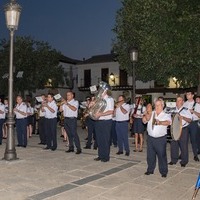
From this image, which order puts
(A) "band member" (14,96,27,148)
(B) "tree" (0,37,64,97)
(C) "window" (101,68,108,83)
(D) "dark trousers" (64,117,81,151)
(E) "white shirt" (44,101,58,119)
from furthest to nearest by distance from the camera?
(C) "window" (101,68,108,83)
(B) "tree" (0,37,64,97)
(A) "band member" (14,96,27,148)
(E) "white shirt" (44,101,58,119)
(D) "dark trousers" (64,117,81,151)

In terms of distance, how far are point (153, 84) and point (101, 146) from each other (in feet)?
101

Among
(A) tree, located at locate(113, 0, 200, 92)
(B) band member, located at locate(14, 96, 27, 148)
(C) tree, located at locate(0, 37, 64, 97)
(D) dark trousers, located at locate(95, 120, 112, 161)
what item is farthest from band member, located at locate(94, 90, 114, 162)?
(C) tree, located at locate(0, 37, 64, 97)

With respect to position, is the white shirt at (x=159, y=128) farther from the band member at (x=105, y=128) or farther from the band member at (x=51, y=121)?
the band member at (x=51, y=121)

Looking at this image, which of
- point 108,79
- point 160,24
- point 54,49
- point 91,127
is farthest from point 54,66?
point 91,127

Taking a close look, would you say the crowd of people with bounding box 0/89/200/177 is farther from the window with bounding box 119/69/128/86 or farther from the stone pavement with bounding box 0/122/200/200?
the window with bounding box 119/69/128/86

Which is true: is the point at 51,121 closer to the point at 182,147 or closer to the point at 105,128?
the point at 105,128

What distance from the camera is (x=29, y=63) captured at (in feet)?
112

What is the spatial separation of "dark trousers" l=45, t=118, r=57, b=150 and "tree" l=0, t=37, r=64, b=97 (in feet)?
76.3

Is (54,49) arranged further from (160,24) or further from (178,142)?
(178,142)

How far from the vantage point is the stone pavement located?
6184 mm

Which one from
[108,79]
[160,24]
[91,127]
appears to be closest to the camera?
[91,127]

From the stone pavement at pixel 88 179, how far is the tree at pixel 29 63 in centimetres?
2495

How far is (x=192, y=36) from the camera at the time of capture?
46.6 ft

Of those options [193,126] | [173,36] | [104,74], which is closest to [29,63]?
[104,74]
